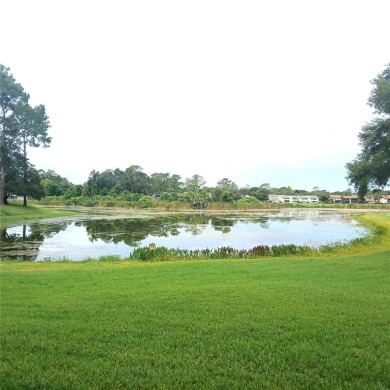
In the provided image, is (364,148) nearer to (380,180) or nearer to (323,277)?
(380,180)

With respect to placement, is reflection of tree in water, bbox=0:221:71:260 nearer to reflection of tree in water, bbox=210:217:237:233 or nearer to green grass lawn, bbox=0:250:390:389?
green grass lawn, bbox=0:250:390:389

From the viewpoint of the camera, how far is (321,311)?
5934 mm

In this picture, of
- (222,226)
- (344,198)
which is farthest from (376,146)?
(344,198)

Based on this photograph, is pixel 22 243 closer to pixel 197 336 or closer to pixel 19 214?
pixel 197 336

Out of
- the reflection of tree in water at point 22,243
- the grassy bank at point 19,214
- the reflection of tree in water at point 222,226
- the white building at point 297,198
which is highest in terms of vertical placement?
the white building at point 297,198

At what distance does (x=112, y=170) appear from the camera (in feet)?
345

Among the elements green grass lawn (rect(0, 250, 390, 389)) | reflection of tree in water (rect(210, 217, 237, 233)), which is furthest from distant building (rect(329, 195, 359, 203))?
green grass lawn (rect(0, 250, 390, 389))

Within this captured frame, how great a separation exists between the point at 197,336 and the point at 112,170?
10359cm

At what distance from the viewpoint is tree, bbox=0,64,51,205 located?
4173cm

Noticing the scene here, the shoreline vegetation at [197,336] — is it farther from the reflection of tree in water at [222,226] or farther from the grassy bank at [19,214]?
the grassy bank at [19,214]

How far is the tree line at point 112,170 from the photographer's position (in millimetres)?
20219

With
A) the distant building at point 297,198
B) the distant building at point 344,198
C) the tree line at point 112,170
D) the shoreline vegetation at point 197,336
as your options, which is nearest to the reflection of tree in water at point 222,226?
the tree line at point 112,170

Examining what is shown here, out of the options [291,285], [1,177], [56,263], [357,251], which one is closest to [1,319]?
[291,285]

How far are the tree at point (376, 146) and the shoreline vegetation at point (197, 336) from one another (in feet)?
44.7
